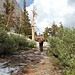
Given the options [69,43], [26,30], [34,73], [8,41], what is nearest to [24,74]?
[34,73]

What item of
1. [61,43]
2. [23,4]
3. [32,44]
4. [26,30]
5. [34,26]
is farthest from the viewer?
[23,4]

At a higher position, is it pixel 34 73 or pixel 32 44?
pixel 32 44

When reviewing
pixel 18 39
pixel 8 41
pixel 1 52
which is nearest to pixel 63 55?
pixel 1 52

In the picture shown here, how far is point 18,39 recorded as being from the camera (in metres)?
13.5

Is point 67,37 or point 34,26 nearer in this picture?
point 67,37

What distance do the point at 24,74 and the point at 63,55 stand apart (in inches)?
81.7

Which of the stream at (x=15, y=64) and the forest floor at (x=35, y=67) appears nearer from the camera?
the forest floor at (x=35, y=67)

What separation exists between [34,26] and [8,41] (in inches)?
764

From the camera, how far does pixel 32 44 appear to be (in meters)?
16.3

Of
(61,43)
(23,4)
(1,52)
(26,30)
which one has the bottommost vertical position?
(1,52)

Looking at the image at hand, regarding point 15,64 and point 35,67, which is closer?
point 35,67

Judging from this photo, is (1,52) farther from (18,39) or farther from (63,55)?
(63,55)

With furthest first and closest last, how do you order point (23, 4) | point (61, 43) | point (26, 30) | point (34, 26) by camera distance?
point (23, 4) < point (26, 30) < point (34, 26) < point (61, 43)

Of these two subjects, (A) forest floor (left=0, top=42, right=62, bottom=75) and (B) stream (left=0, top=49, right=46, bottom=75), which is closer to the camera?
(A) forest floor (left=0, top=42, right=62, bottom=75)
